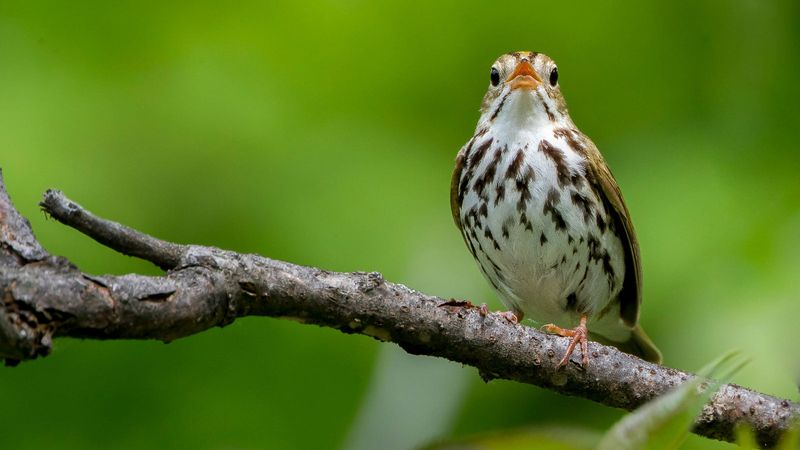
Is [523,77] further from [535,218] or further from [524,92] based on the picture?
[535,218]

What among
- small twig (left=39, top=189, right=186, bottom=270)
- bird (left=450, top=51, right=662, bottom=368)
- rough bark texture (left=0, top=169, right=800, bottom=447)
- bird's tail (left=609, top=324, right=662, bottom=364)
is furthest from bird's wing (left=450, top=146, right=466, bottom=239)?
small twig (left=39, top=189, right=186, bottom=270)

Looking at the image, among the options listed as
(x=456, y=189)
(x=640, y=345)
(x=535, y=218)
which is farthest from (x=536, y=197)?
(x=640, y=345)

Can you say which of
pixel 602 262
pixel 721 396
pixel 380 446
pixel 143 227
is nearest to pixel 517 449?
pixel 380 446

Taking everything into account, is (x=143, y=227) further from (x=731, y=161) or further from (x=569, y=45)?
(x=731, y=161)

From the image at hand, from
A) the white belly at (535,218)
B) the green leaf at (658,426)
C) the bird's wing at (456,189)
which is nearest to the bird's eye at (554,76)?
the white belly at (535,218)

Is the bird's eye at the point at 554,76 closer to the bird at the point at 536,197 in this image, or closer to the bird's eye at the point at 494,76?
the bird at the point at 536,197

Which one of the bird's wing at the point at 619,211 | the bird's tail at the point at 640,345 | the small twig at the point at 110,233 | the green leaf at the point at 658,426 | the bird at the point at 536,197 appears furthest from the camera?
the bird's tail at the point at 640,345
